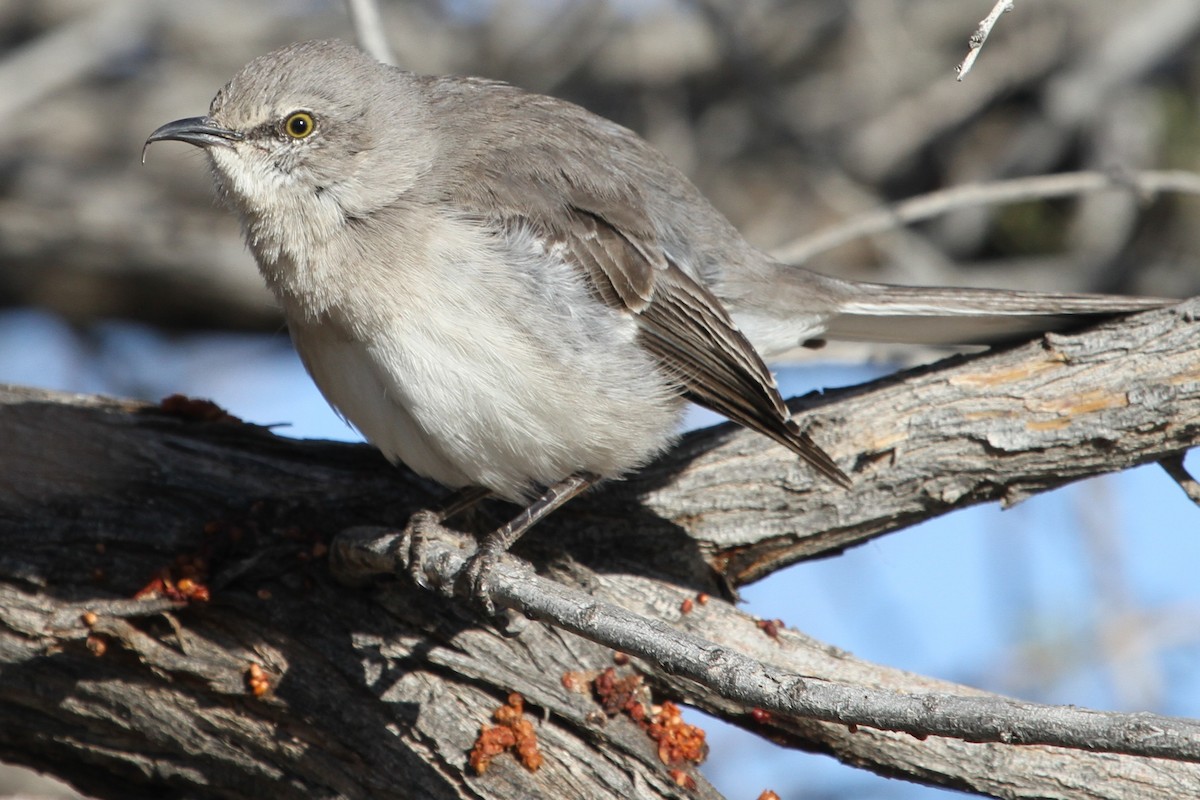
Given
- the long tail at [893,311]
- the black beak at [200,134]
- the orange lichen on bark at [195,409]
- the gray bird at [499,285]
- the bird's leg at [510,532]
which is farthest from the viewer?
the orange lichen on bark at [195,409]

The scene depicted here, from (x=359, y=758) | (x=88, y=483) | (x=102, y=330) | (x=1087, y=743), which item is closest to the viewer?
(x=1087, y=743)

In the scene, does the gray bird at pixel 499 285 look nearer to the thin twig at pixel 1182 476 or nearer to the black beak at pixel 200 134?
the black beak at pixel 200 134

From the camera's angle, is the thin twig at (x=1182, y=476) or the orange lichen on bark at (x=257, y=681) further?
the thin twig at (x=1182, y=476)

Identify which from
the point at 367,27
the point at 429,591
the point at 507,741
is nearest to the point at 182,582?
the point at 429,591

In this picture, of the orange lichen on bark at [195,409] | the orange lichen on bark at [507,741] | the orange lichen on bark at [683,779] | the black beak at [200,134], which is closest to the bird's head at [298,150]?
the black beak at [200,134]

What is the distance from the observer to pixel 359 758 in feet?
13.1

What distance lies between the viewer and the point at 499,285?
13.6ft

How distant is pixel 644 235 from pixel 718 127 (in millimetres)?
3305

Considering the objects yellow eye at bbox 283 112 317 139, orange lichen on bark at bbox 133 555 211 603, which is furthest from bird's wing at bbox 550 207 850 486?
orange lichen on bark at bbox 133 555 211 603

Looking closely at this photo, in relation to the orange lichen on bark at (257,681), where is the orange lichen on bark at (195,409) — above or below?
above

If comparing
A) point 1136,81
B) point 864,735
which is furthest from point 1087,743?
point 1136,81

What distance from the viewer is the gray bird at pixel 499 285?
4082mm

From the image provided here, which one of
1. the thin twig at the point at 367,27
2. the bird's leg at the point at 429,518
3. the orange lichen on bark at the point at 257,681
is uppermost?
the thin twig at the point at 367,27

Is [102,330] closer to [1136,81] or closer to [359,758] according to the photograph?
[359,758]
